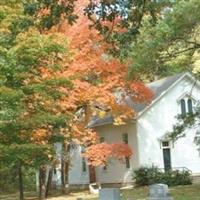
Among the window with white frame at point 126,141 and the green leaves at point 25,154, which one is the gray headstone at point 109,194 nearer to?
the green leaves at point 25,154

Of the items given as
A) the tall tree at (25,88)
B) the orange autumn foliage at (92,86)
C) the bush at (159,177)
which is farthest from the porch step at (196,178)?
the tall tree at (25,88)

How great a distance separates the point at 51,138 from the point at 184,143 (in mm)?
15455

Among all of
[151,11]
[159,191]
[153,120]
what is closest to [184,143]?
[153,120]

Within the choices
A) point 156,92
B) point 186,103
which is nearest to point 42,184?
point 156,92

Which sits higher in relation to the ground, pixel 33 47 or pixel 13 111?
pixel 33 47

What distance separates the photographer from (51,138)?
27406mm

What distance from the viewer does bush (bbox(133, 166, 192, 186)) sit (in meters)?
36.7

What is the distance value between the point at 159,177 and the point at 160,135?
4107mm

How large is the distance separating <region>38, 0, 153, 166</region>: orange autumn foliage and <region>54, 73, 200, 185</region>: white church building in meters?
2.79

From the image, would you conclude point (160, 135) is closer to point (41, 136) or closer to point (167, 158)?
point (167, 158)

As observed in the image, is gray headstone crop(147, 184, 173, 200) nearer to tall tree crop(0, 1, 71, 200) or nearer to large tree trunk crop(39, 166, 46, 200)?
tall tree crop(0, 1, 71, 200)

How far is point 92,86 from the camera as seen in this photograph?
33.0 metres

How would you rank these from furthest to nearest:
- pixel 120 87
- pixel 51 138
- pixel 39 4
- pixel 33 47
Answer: pixel 120 87 < pixel 51 138 < pixel 33 47 < pixel 39 4

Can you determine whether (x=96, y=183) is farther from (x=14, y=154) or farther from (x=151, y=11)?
(x=151, y=11)
